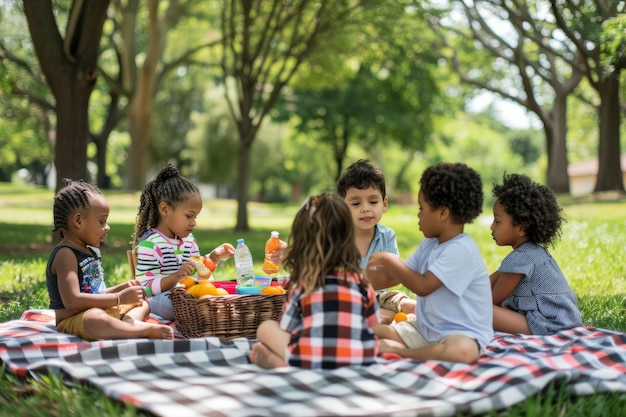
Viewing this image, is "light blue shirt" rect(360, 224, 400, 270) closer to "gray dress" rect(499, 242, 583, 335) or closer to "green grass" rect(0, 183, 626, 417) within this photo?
"gray dress" rect(499, 242, 583, 335)

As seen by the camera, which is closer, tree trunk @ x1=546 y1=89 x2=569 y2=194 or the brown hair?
the brown hair

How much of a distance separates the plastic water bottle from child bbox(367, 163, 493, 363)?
134cm

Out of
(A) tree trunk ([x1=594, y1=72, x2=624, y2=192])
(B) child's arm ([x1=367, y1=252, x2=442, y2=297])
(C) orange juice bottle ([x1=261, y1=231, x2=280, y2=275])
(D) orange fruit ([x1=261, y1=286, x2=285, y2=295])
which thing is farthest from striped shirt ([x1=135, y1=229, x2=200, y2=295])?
(A) tree trunk ([x1=594, y1=72, x2=624, y2=192])

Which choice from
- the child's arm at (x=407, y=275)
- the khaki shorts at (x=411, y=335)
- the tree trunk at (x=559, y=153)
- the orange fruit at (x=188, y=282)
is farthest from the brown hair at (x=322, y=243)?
the tree trunk at (x=559, y=153)

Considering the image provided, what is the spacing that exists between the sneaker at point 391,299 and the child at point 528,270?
73 cm

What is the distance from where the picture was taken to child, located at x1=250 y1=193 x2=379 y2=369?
3668mm

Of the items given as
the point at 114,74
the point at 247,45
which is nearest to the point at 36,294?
the point at 247,45

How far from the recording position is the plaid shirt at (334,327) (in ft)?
12.0

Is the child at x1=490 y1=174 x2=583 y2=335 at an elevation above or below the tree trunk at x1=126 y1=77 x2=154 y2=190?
below

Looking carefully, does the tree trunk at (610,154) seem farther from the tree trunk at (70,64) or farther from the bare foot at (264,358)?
the bare foot at (264,358)

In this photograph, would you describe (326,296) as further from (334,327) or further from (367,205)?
(367,205)

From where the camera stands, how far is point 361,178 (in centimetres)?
523

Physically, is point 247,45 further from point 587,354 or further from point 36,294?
point 587,354

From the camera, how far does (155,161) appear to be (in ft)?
139
